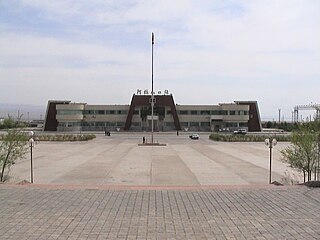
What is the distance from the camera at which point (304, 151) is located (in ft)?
55.2

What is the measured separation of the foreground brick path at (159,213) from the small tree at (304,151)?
14.8 ft

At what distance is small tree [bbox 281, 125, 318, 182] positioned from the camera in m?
16.6

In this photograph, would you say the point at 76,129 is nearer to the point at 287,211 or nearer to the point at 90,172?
the point at 90,172

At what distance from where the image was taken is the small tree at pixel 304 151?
16.6 metres

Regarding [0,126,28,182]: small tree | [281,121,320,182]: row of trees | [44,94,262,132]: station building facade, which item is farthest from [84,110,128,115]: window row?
[281,121,320,182]: row of trees

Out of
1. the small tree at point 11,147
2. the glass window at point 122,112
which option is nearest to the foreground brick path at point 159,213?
the small tree at point 11,147

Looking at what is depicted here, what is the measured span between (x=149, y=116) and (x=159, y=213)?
80860 mm

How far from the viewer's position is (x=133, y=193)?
11938mm

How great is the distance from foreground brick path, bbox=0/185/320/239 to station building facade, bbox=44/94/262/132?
255 ft

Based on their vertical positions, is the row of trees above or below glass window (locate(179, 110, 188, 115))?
below

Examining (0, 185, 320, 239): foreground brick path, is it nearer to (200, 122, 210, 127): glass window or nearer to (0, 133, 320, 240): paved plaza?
(0, 133, 320, 240): paved plaza

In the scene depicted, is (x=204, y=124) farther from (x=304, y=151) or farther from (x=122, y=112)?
(x=304, y=151)

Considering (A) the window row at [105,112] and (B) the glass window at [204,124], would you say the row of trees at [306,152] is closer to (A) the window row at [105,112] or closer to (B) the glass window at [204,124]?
(B) the glass window at [204,124]

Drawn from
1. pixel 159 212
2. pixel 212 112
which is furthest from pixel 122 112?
pixel 159 212
